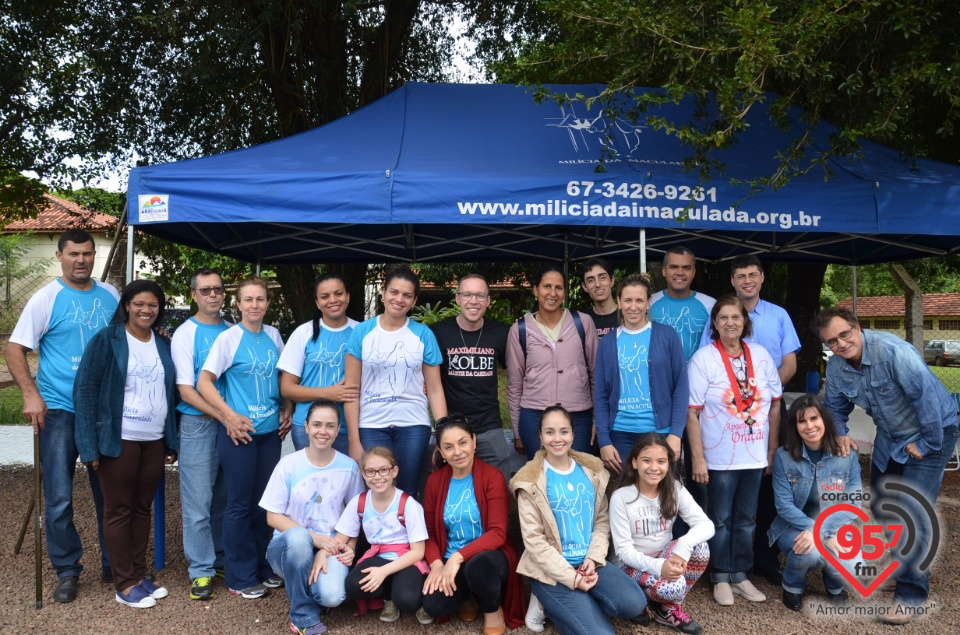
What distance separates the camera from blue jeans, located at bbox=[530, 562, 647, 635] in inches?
125

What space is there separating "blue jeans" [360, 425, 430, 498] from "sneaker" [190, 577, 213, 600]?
1.10 metres

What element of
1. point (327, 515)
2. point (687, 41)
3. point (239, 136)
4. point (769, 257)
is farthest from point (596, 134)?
point (239, 136)

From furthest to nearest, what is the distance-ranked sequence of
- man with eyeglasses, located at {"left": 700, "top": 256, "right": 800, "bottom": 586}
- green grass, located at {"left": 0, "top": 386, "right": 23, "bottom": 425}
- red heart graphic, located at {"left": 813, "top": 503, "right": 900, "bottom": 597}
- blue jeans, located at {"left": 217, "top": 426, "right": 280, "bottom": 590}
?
green grass, located at {"left": 0, "top": 386, "right": 23, "bottom": 425}
man with eyeglasses, located at {"left": 700, "top": 256, "right": 800, "bottom": 586}
blue jeans, located at {"left": 217, "top": 426, "right": 280, "bottom": 590}
red heart graphic, located at {"left": 813, "top": 503, "right": 900, "bottom": 597}

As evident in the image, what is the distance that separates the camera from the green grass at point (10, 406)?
31.0 ft

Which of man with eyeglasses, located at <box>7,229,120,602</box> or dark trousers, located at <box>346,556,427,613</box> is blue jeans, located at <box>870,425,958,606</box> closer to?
dark trousers, located at <box>346,556,427,613</box>

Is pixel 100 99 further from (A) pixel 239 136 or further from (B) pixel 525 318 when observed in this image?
(B) pixel 525 318

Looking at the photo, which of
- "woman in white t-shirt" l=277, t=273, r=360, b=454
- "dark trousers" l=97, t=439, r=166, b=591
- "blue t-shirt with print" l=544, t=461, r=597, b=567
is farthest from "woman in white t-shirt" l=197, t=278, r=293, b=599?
"blue t-shirt with print" l=544, t=461, r=597, b=567

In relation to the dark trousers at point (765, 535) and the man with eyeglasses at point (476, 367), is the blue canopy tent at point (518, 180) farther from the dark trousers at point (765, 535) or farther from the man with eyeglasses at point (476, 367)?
the dark trousers at point (765, 535)

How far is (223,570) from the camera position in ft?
13.4

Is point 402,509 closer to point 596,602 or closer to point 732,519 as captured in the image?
point 596,602

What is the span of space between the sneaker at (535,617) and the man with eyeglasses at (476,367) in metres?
0.67

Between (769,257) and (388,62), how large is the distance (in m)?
4.63

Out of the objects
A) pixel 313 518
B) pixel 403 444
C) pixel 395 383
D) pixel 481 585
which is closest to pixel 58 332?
pixel 313 518

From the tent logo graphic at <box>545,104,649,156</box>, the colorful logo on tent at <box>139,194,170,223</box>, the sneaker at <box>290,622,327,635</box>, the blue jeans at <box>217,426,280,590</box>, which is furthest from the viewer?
the tent logo graphic at <box>545,104,649,156</box>
